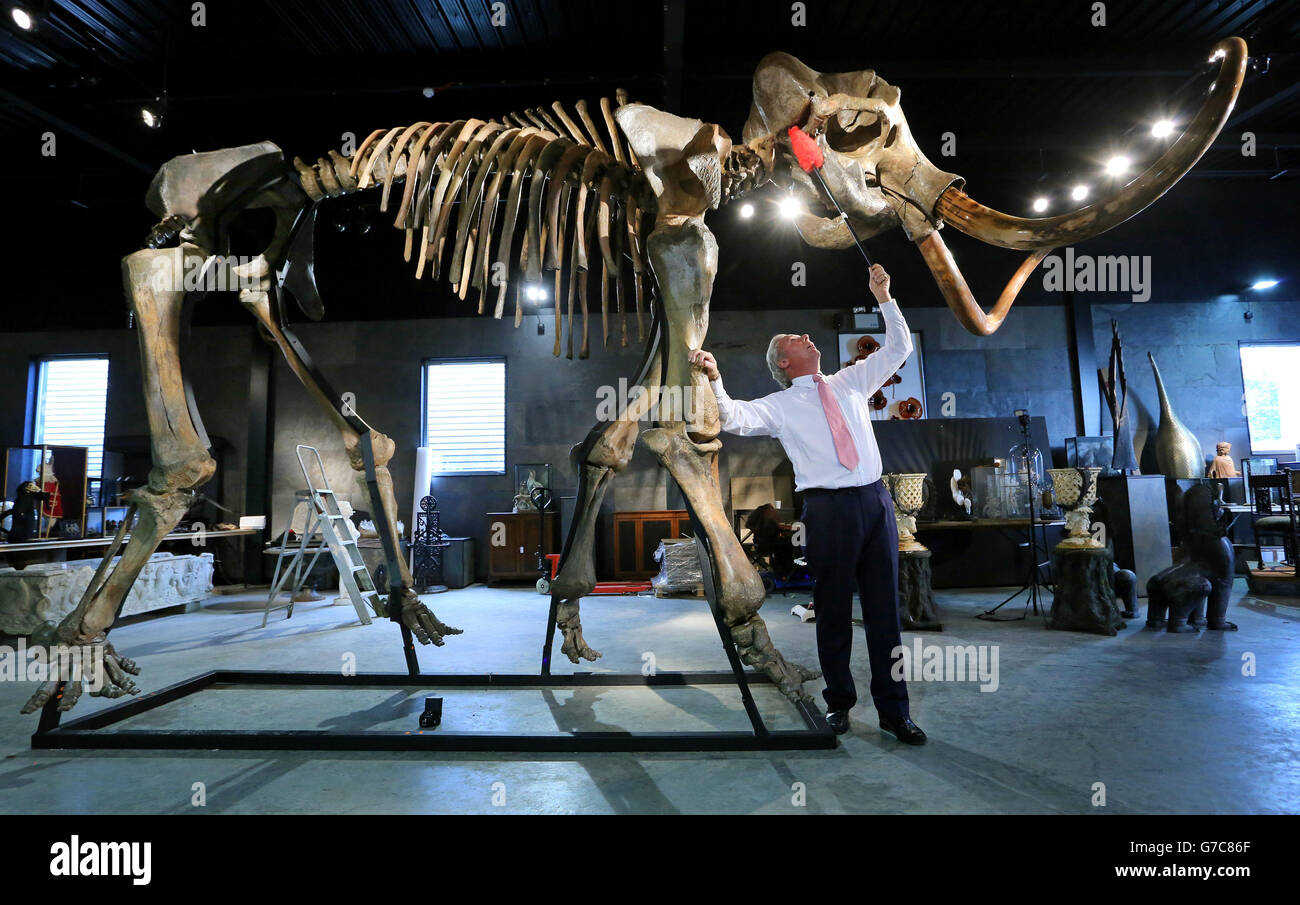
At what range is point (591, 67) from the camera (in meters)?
7.11

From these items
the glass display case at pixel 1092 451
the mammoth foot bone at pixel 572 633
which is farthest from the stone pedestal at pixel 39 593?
the glass display case at pixel 1092 451

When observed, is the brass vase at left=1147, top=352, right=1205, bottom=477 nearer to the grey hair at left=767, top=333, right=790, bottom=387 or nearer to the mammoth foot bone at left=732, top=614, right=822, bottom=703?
the grey hair at left=767, top=333, right=790, bottom=387

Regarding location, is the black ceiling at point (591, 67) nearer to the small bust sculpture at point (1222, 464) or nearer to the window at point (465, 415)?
the window at point (465, 415)

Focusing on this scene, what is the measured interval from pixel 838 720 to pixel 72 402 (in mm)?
13012

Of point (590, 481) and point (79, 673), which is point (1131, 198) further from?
point (79, 673)

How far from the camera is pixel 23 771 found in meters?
2.74

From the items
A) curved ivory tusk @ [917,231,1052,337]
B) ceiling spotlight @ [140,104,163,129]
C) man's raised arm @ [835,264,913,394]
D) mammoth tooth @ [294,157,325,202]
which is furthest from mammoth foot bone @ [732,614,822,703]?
ceiling spotlight @ [140,104,163,129]

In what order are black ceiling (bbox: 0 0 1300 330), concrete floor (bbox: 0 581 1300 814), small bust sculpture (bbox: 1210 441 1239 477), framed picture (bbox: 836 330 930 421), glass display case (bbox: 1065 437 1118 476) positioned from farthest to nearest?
framed picture (bbox: 836 330 930 421)
glass display case (bbox: 1065 437 1118 476)
small bust sculpture (bbox: 1210 441 1239 477)
black ceiling (bbox: 0 0 1300 330)
concrete floor (bbox: 0 581 1300 814)

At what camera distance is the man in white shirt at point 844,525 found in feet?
9.87

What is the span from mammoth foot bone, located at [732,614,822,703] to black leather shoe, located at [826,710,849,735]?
43cm

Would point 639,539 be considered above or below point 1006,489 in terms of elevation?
below

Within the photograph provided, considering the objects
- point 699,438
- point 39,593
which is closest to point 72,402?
point 39,593

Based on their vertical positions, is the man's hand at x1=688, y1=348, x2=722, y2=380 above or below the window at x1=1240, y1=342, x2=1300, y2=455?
below

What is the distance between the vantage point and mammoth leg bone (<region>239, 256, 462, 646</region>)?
152 inches
